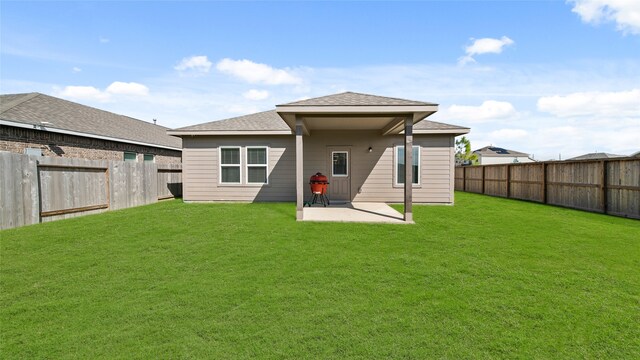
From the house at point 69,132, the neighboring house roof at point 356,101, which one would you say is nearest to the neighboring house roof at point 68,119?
the house at point 69,132

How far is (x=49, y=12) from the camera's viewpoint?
30.0 ft

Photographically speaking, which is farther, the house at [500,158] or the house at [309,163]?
the house at [500,158]

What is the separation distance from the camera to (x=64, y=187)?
26.5 feet

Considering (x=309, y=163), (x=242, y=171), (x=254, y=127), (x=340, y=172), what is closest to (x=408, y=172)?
(x=340, y=172)

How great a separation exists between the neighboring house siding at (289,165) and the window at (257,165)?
0.64 ft

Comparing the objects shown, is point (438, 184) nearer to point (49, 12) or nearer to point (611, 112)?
point (49, 12)

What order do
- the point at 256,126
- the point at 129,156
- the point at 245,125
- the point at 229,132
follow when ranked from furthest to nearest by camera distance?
1. the point at 129,156
2. the point at 245,125
3. the point at 256,126
4. the point at 229,132

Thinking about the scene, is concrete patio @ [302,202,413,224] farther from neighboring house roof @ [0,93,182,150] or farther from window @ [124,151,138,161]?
window @ [124,151,138,161]

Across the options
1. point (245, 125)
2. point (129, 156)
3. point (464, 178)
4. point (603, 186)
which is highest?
point (245, 125)

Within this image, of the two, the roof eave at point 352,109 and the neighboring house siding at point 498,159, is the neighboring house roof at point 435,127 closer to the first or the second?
the roof eave at point 352,109

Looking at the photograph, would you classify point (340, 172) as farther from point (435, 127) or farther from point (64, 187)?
point (64, 187)

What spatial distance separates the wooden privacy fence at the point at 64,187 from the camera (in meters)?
6.75

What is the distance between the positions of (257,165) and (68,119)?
802 cm

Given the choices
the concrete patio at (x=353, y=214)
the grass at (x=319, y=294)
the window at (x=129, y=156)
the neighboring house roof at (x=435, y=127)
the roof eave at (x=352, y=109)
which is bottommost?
the grass at (x=319, y=294)
